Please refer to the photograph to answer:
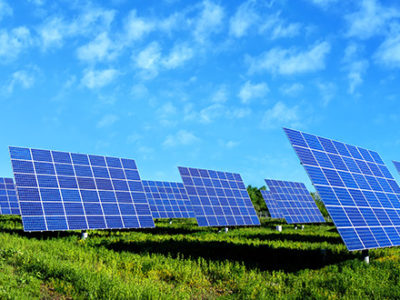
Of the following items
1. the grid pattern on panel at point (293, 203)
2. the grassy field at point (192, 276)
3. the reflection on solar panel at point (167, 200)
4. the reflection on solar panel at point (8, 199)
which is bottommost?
the grassy field at point (192, 276)

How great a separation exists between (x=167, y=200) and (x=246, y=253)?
26404 millimetres

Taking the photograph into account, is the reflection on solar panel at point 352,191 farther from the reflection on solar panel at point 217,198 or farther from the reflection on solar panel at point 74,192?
the reflection on solar panel at point 74,192

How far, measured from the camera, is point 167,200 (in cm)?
4159

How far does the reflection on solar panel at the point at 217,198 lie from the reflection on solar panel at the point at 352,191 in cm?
1134

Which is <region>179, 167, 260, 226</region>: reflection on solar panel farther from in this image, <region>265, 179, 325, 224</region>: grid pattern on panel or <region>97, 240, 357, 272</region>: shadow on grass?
<region>97, 240, 357, 272</region>: shadow on grass

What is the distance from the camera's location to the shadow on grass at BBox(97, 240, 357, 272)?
44.5 feet

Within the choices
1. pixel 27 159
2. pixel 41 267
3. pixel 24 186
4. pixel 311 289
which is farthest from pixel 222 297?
pixel 27 159

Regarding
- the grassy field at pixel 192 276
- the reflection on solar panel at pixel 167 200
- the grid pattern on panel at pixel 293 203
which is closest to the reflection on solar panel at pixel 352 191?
the grassy field at pixel 192 276

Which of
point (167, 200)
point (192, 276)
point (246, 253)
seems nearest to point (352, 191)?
point (246, 253)

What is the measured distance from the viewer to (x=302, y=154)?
46.2 feet

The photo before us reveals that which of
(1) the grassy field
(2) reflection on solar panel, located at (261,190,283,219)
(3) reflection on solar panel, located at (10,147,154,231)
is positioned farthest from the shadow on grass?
(2) reflection on solar panel, located at (261,190,283,219)

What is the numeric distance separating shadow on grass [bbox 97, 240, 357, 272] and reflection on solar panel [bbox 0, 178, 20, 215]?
74.2ft

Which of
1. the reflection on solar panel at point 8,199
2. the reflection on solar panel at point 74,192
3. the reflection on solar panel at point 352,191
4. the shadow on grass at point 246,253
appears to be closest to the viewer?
the reflection on solar panel at point 352,191

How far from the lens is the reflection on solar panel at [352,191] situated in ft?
42.0
